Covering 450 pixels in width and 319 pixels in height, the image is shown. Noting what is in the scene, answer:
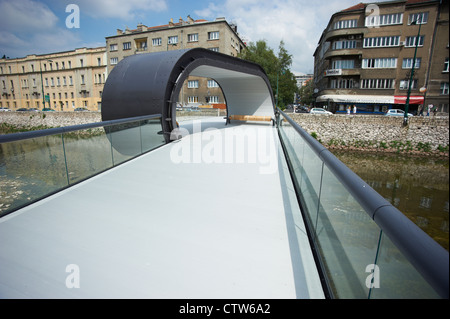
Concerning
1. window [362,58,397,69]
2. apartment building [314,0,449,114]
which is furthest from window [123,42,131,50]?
window [362,58,397,69]

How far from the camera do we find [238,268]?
252 cm

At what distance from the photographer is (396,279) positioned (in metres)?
1.35

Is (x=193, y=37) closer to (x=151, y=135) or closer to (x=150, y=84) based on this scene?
(x=150, y=84)

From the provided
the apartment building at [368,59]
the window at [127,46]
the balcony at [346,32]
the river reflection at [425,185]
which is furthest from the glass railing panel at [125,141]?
the window at [127,46]

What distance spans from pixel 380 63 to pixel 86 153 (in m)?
43.3

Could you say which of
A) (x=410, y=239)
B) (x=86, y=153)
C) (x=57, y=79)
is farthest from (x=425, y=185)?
(x=57, y=79)

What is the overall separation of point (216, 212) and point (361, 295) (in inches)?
87.4

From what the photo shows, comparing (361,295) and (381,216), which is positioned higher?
(381,216)

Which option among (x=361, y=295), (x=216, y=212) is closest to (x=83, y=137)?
(x=216, y=212)

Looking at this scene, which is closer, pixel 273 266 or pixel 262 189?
pixel 273 266

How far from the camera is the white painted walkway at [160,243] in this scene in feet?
7.50

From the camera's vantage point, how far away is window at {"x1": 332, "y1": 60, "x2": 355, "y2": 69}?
40194 millimetres

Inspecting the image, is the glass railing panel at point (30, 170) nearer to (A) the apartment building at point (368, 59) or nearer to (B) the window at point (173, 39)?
(A) the apartment building at point (368, 59)
